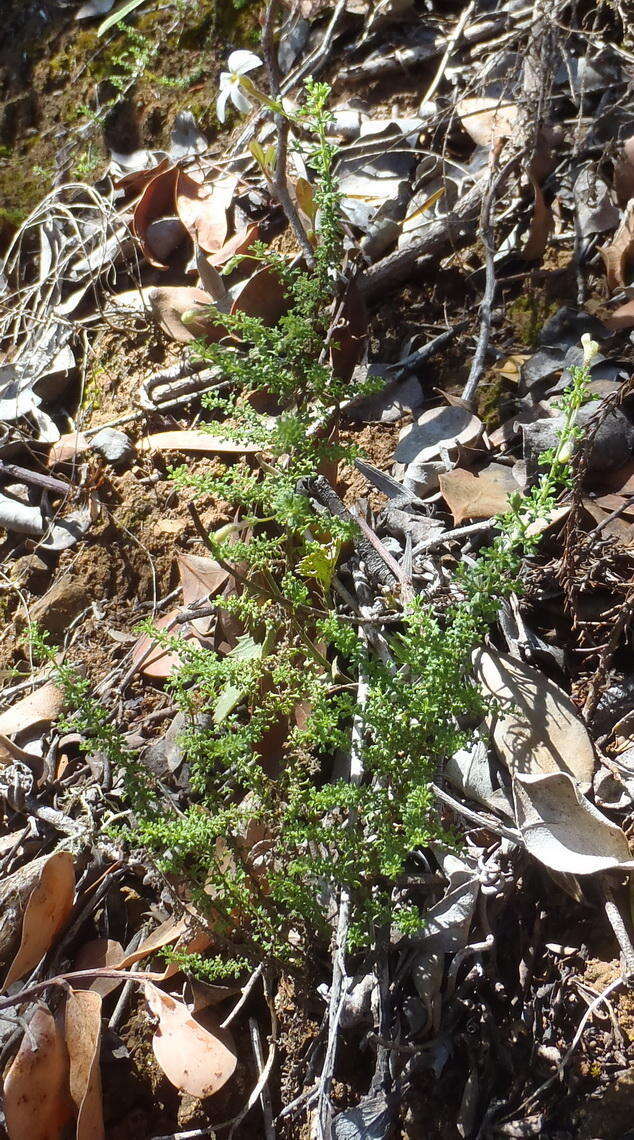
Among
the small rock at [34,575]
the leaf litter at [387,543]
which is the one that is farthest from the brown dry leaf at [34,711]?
the small rock at [34,575]

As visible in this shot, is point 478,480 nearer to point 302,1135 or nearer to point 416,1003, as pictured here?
point 416,1003

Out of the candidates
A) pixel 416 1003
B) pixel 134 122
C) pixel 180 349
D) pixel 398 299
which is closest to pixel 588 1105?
pixel 416 1003

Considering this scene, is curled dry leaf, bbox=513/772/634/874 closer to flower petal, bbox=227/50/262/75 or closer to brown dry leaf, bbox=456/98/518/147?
brown dry leaf, bbox=456/98/518/147

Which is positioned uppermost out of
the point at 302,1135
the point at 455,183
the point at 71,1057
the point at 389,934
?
the point at 455,183

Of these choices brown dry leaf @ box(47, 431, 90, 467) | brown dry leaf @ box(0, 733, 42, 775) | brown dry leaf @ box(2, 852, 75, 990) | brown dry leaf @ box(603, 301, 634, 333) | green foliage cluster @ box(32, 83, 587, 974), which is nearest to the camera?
green foliage cluster @ box(32, 83, 587, 974)

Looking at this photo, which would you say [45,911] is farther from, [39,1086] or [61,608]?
[61,608]

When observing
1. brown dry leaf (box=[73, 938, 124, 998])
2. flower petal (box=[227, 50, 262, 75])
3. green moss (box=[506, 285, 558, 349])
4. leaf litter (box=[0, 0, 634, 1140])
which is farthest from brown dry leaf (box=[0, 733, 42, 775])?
flower petal (box=[227, 50, 262, 75])
